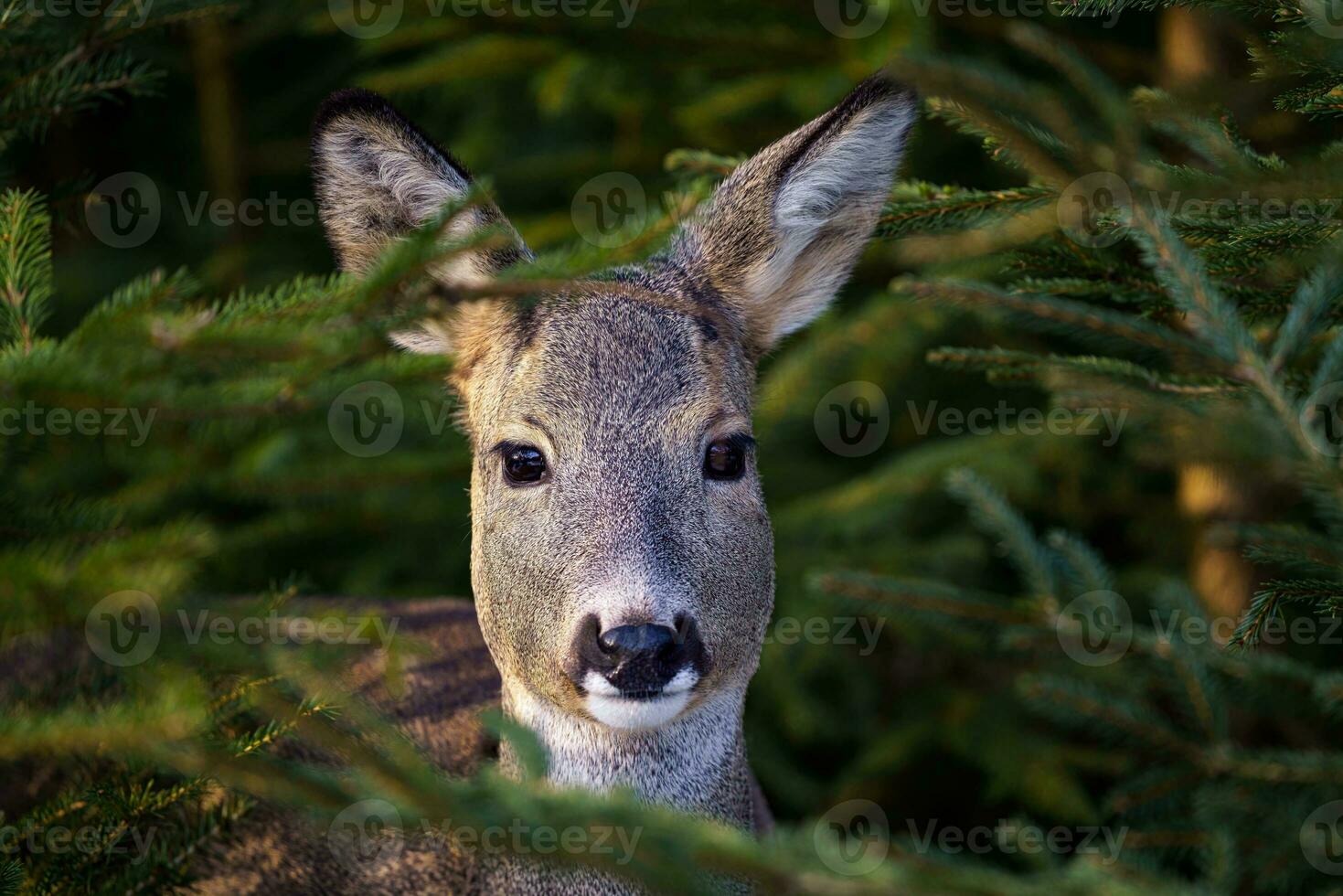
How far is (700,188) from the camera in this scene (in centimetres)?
227

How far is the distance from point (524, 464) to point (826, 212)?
1.16 meters

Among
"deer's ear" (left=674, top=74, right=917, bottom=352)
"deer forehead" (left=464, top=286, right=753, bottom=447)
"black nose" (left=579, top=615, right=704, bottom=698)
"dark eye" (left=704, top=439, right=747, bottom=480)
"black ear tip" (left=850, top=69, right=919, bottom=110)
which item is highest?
"black ear tip" (left=850, top=69, right=919, bottom=110)

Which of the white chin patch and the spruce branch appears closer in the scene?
the spruce branch

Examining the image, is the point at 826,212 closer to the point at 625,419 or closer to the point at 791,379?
the point at 625,419

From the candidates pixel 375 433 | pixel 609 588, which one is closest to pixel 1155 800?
pixel 609 588

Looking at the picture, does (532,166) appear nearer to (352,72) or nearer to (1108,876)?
(352,72)

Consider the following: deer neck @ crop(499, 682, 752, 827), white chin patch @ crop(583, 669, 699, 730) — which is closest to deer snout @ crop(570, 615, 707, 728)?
white chin patch @ crop(583, 669, 699, 730)

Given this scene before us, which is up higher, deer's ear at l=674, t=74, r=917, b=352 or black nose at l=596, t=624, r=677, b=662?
deer's ear at l=674, t=74, r=917, b=352

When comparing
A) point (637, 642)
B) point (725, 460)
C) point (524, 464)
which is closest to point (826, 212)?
point (725, 460)

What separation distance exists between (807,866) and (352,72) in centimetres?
708

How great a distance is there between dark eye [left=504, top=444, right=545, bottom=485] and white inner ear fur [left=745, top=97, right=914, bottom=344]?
0.85m

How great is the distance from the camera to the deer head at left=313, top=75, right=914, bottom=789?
9.14ft

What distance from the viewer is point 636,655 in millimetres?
2645

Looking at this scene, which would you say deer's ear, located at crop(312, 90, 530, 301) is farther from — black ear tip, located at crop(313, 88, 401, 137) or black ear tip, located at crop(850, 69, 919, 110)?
black ear tip, located at crop(850, 69, 919, 110)
